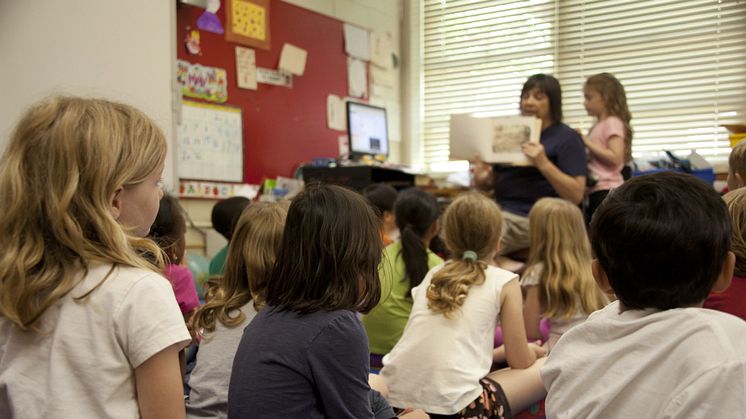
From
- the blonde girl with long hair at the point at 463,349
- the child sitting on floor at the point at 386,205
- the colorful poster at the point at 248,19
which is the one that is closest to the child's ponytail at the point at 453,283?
the blonde girl with long hair at the point at 463,349

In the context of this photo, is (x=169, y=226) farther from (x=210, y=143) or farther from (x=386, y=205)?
(x=210, y=143)

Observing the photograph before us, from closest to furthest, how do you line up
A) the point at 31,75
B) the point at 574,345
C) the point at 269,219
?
the point at 574,345 < the point at 269,219 < the point at 31,75

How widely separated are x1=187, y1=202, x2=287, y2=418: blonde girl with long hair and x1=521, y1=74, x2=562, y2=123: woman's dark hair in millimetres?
1885

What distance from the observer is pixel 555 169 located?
298cm

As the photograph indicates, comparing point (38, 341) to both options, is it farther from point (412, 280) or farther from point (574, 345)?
point (412, 280)

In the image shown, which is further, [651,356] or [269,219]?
[269,219]

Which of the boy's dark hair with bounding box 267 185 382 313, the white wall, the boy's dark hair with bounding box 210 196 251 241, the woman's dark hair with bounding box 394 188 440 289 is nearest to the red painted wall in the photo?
the white wall

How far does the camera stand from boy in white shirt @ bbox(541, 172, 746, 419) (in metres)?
0.81

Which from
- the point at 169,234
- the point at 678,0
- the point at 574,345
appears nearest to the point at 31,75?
the point at 169,234

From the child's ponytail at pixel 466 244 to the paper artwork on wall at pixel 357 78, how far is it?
298 centimetres

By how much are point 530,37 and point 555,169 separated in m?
2.17

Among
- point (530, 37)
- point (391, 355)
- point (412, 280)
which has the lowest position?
point (391, 355)

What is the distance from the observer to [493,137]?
318 cm

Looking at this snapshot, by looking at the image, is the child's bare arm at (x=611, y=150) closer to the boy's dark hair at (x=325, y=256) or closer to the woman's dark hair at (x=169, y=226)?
the woman's dark hair at (x=169, y=226)
